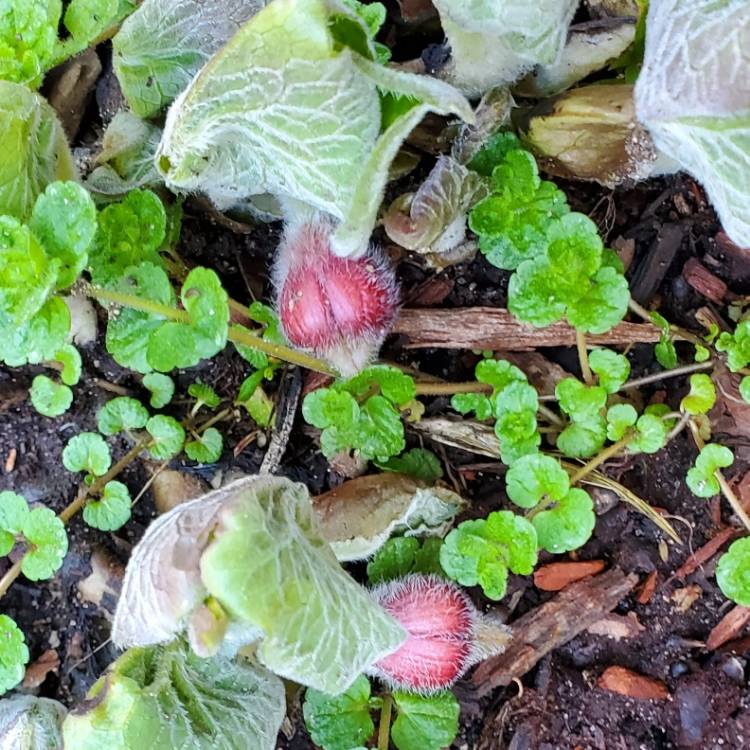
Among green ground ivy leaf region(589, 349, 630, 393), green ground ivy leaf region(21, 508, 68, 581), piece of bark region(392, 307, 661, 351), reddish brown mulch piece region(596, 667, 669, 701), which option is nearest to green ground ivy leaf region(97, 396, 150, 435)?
green ground ivy leaf region(21, 508, 68, 581)

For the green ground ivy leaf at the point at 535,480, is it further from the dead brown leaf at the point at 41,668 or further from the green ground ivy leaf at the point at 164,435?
the dead brown leaf at the point at 41,668

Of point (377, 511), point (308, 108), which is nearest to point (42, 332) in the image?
point (308, 108)

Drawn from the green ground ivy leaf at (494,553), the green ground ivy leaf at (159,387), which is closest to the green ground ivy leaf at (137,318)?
the green ground ivy leaf at (159,387)

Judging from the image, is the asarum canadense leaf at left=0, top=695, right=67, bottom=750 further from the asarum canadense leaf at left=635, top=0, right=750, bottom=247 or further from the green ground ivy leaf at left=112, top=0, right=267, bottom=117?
the asarum canadense leaf at left=635, top=0, right=750, bottom=247

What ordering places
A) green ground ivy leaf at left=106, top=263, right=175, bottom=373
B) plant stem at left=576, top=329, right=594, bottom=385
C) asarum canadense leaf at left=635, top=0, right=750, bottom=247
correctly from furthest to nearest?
plant stem at left=576, top=329, right=594, bottom=385, green ground ivy leaf at left=106, top=263, right=175, bottom=373, asarum canadense leaf at left=635, top=0, right=750, bottom=247

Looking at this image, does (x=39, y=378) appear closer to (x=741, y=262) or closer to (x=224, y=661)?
(x=224, y=661)

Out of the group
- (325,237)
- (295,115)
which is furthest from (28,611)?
(295,115)

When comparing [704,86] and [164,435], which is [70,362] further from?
[704,86]
